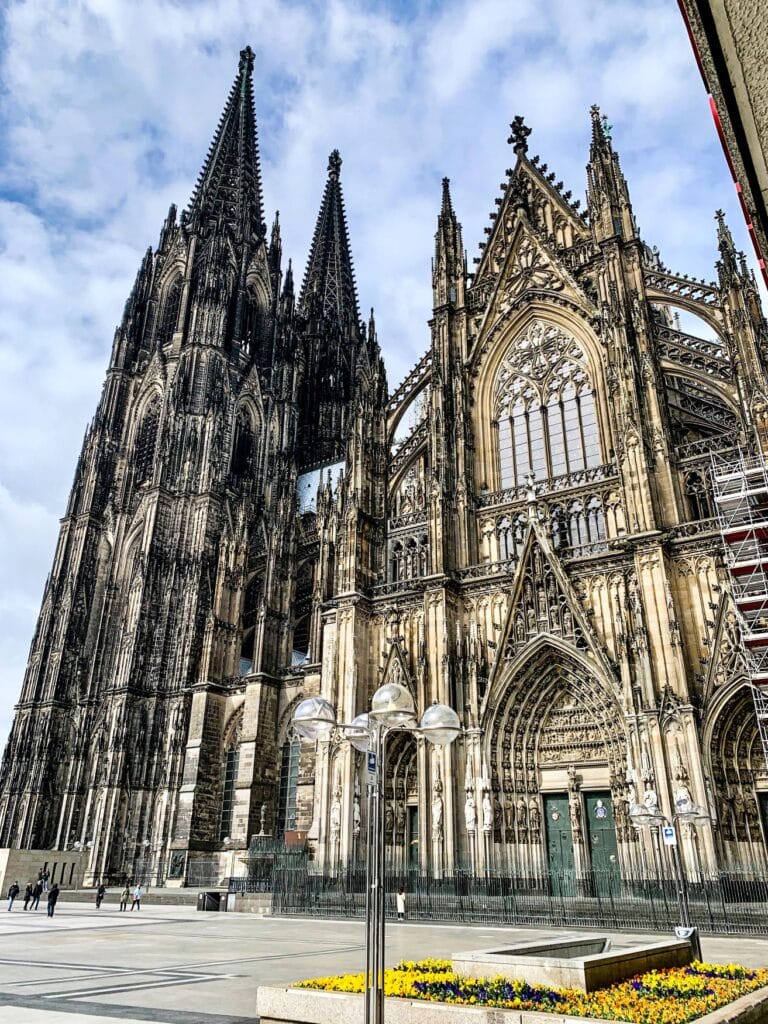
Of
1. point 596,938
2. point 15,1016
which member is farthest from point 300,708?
point 596,938

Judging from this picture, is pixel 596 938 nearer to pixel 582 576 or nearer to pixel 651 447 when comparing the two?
pixel 582 576

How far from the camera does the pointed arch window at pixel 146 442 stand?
148 ft

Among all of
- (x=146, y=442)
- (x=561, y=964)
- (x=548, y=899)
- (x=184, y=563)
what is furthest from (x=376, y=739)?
(x=146, y=442)

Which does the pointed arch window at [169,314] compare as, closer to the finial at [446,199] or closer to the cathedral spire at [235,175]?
the cathedral spire at [235,175]

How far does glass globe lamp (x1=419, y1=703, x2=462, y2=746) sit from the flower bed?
1.91m

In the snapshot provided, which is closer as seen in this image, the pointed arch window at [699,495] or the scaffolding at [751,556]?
the scaffolding at [751,556]

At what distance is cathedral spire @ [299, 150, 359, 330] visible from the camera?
6175cm

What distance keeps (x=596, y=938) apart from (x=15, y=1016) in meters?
5.80

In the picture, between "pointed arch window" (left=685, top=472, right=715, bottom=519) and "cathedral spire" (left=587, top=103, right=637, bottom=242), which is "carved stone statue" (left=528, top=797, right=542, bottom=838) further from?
"cathedral spire" (left=587, top=103, right=637, bottom=242)

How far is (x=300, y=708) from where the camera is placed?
7293mm

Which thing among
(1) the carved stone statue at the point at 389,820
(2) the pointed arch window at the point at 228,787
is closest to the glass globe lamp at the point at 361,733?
(1) the carved stone statue at the point at 389,820

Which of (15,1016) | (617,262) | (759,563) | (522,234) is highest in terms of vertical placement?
(522,234)

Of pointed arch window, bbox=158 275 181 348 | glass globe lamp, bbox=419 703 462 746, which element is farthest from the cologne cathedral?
glass globe lamp, bbox=419 703 462 746

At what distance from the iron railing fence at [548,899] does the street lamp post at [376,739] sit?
12.1 meters
